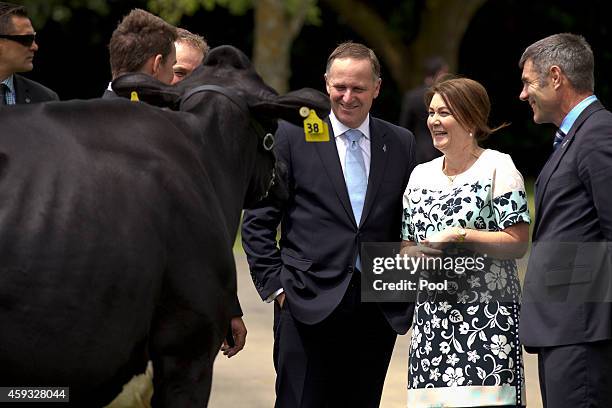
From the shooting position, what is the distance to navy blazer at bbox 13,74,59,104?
18.6ft

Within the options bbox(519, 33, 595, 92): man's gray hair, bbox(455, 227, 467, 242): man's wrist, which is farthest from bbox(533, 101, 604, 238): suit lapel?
bbox(455, 227, 467, 242): man's wrist

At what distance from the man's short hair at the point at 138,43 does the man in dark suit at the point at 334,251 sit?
82 cm

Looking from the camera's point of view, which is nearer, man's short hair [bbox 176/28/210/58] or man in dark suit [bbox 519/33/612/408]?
man in dark suit [bbox 519/33/612/408]

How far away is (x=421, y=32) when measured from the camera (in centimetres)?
2491

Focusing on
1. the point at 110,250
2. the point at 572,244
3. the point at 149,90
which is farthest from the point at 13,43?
the point at 572,244

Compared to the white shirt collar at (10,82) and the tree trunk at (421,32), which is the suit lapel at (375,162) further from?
the tree trunk at (421,32)

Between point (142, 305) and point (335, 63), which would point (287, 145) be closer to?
point (335, 63)

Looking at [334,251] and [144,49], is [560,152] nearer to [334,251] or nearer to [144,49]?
[334,251]

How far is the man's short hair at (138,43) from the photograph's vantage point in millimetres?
5191

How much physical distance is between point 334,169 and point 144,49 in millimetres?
1112

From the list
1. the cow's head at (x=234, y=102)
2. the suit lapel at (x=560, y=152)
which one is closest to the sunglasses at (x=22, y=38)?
the cow's head at (x=234, y=102)

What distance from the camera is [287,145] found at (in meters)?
5.62

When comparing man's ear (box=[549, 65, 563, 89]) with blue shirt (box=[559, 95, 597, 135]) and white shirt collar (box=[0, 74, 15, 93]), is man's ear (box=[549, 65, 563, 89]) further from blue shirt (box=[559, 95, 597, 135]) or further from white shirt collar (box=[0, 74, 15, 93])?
white shirt collar (box=[0, 74, 15, 93])

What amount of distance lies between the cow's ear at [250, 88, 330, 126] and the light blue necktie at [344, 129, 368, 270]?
3.71 ft
